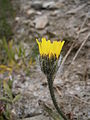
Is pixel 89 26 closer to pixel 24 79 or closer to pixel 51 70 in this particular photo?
pixel 24 79

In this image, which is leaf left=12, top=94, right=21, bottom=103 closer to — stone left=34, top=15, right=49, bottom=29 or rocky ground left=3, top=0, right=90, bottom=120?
rocky ground left=3, top=0, right=90, bottom=120

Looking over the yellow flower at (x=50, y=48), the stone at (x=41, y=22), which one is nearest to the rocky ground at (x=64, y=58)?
the stone at (x=41, y=22)

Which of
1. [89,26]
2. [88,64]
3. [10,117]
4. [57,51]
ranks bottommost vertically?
[10,117]

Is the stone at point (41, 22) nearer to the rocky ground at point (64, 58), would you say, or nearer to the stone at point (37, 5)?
the rocky ground at point (64, 58)

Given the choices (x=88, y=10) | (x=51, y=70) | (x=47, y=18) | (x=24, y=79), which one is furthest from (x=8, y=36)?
(x=51, y=70)

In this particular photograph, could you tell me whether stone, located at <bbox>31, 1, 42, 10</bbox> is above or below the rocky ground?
above

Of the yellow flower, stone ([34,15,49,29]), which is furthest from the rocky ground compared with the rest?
the yellow flower

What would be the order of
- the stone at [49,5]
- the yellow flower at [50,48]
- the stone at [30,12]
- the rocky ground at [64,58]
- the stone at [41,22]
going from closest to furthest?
the yellow flower at [50,48] < the rocky ground at [64,58] < the stone at [41,22] < the stone at [49,5] < the stone at [30,12]

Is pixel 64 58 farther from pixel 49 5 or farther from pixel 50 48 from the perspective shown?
pixel 49 5
